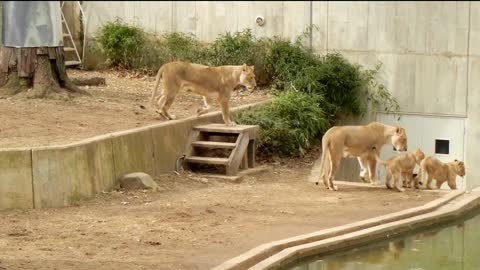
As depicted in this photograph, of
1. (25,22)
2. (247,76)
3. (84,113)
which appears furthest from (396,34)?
(25,22)

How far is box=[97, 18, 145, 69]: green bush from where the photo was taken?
1988cm

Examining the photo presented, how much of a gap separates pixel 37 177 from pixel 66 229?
1078 millimetres

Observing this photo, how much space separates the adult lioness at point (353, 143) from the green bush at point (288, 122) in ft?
6.10

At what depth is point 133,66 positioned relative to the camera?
20031 millimetres

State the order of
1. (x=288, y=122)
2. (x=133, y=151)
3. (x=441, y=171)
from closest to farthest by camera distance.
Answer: (x=133, y=151), (x=441, y=171), (x=288, y=122)

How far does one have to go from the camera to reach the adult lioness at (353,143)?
45.0 feet

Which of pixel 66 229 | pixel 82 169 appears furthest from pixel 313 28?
pixel 66 229

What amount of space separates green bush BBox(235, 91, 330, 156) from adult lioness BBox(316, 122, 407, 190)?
186 cm

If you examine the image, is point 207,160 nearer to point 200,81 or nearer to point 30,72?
point 200,81

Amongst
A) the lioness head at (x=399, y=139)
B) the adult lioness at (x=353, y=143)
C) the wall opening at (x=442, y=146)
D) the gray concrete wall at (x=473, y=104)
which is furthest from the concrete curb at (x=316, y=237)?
the wall opening at (x=442, y=146)

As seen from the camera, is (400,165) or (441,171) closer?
(400,165)

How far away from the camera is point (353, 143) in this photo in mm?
13750

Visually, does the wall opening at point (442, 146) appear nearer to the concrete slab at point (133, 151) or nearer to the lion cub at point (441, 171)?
the lion cub at point (441, 171)

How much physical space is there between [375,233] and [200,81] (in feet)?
14.7
